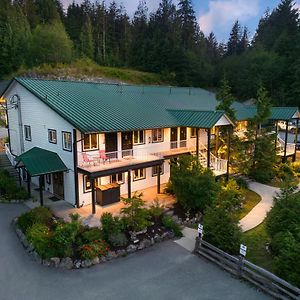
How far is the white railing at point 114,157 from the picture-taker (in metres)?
17.0

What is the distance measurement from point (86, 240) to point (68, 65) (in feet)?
161

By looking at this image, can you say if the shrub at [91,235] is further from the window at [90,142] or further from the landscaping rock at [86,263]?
the window at [90,142]

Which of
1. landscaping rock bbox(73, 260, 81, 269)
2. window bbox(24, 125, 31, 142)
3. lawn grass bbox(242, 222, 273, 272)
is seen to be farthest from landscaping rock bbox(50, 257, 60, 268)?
window bbox(24, 125, 31, 142)

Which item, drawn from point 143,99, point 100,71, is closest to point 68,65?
point 100,71

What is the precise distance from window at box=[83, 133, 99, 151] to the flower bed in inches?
179

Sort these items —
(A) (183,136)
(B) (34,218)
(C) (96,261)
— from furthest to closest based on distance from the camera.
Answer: (A) (183,136)
(B) (34,218)
(C) (96,261)

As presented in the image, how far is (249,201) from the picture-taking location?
764 inches

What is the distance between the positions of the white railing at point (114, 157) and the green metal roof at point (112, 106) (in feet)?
5.79

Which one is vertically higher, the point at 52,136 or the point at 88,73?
the point at 88,73

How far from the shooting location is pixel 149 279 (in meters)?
10.8

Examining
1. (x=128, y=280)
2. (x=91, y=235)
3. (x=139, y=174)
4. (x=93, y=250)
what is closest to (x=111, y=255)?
(x=93, y=250)

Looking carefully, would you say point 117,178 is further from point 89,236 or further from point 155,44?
point 155,44

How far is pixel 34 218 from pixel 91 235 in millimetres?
3697

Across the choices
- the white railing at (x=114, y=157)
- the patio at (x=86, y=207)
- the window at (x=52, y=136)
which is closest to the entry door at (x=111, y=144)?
the white railing at (x=114, y=157)
